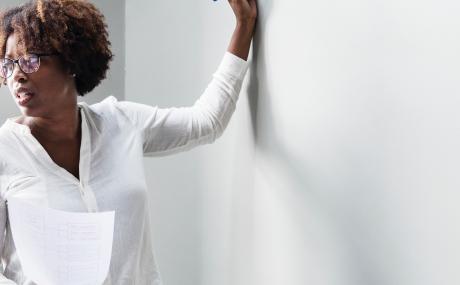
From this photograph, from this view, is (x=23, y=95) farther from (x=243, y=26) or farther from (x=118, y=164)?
(x=243, y=26)

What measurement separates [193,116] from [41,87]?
32cm

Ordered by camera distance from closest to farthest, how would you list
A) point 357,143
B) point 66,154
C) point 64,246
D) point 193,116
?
point 357,143
point 64,246
point 66,154
point 193,116

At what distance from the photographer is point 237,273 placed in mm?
1440

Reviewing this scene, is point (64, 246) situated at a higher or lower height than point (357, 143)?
lower

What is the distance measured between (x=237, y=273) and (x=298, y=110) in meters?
0.46

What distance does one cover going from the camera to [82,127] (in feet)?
4.11

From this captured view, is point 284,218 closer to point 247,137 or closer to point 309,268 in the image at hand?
point 309,268

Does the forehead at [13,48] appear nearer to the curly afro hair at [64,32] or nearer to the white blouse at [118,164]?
the curly afro hair at [64,32]

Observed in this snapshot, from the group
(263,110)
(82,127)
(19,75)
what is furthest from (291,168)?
(19,75)

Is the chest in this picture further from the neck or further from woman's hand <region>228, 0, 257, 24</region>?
woman's hand <region>228, 0, 257, 24</region>

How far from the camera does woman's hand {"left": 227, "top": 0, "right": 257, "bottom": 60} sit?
1.28 metres

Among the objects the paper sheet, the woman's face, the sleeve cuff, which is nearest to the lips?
the woman's face

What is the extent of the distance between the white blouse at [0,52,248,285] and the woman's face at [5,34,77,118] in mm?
53

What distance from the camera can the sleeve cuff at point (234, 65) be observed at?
1.30 meters
